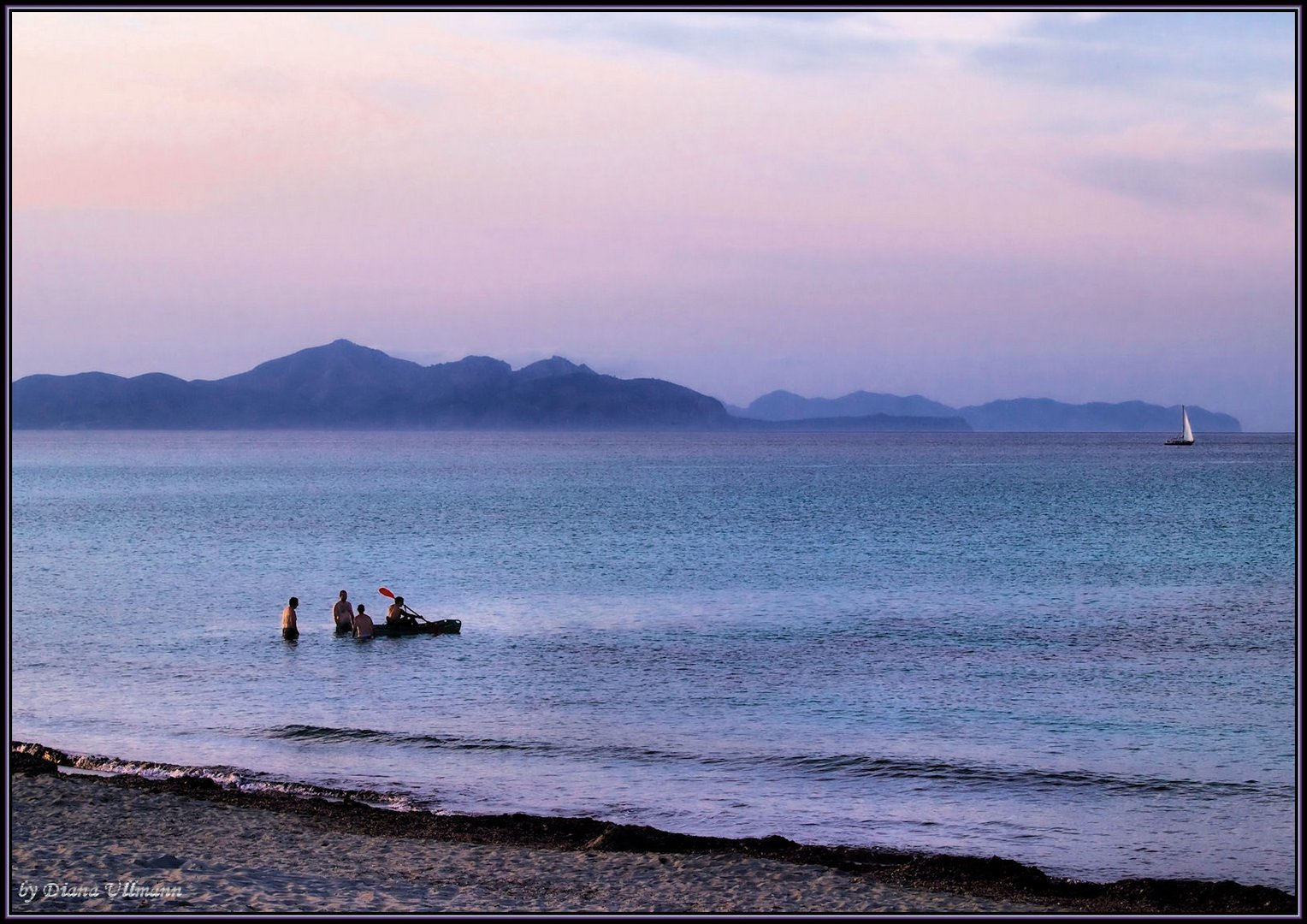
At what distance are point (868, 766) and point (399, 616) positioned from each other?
17777mm

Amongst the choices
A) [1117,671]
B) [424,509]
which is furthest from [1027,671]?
[424,509]

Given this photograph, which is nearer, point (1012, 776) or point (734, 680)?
point (1012, 776)

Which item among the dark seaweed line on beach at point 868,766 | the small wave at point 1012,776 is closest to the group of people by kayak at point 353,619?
the dark seaweed line on beach at point 868,766

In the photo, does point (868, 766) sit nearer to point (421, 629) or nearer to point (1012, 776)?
point (1012, 776)

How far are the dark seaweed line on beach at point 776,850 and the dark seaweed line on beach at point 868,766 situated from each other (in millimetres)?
4039

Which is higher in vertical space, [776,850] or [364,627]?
[364,627]

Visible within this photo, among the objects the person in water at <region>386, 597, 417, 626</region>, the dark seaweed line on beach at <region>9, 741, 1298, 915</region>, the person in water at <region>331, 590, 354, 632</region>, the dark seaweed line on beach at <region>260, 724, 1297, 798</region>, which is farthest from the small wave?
the person in water at <region>331, 590, 354, 632</region>

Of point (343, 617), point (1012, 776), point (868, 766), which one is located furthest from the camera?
point (343, 617)

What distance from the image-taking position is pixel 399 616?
3409cm

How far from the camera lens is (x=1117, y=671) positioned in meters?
29.0

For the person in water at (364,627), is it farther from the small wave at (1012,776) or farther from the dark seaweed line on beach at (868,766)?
the small wave at (1012,776)

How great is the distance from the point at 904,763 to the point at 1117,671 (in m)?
11.3

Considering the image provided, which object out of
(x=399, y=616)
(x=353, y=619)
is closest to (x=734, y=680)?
(x=399, y=616)

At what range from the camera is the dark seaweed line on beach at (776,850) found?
13.0m
